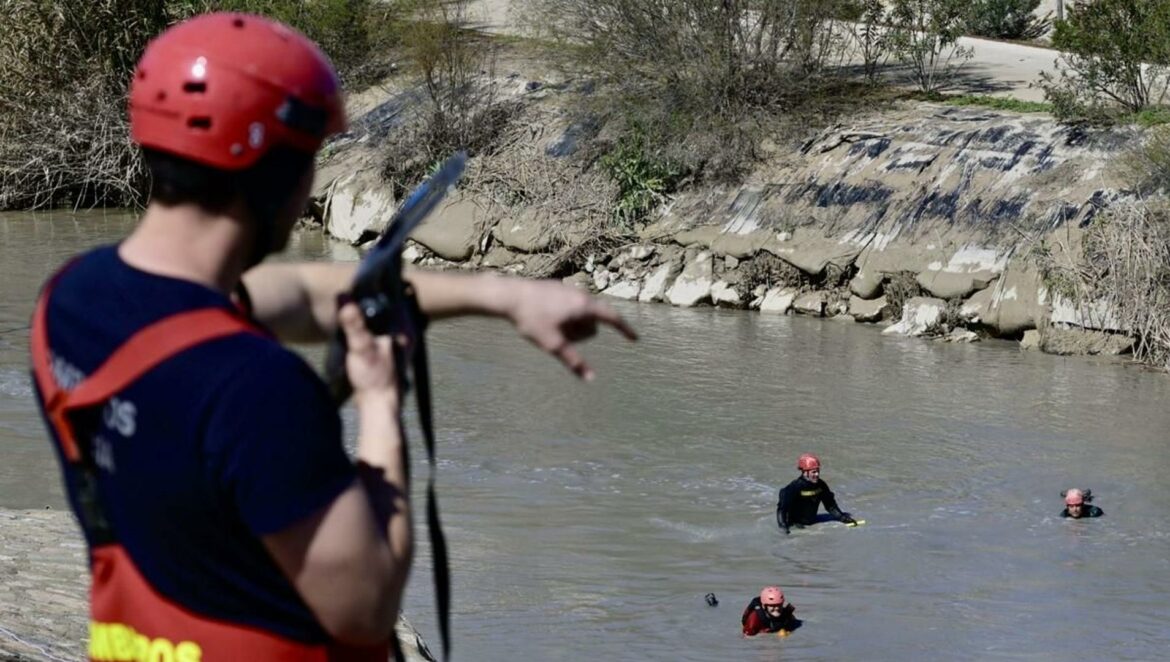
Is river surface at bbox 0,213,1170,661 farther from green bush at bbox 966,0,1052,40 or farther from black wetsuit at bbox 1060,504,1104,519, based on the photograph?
green bush at bbox 966,0,1052,40

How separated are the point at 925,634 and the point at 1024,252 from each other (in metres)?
10.3

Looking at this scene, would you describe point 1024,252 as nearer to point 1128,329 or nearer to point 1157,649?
point 1128,329

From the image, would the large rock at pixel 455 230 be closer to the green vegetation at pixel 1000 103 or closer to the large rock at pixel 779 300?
the large rock at pixel 779 300

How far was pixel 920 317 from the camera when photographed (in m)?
21.2

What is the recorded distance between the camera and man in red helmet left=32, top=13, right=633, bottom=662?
74.0 inches

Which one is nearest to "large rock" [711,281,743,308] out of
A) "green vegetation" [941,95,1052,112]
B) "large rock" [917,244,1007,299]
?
"large rock" [917,244,1007,299]

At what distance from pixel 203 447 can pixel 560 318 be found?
1.48 feet

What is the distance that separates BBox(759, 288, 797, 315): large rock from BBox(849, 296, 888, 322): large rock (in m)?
0.84

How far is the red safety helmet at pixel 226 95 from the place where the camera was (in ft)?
6.48

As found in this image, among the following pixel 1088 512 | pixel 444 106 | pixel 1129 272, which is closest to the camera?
pixel 1088 512

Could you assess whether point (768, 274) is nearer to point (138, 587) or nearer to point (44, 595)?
point (44, 595)

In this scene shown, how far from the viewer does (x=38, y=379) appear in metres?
2.08

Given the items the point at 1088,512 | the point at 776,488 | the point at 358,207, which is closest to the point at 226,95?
the point at 1088,512

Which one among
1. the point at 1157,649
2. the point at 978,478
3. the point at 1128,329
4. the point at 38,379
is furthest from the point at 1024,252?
the point at 38,379
